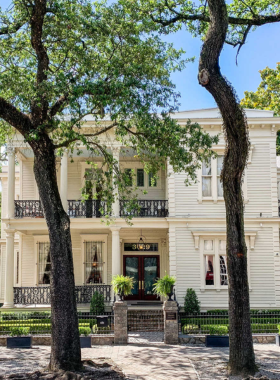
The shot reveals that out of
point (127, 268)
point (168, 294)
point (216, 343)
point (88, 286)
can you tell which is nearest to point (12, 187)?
point (88, 286)

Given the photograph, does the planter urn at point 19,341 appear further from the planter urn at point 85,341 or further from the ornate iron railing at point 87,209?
the ornate iron railing at point 87,209

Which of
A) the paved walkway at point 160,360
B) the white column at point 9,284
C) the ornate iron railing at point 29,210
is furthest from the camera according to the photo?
the ornate iron railing at point 29,210

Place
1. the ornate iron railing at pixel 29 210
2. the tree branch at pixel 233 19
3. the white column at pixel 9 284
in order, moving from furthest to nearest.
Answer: the ornate iron railing at pixel 29 210
the white column at pixel 9 284
the tree branch at pixel 233 19

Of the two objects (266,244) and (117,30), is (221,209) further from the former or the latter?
(117,30)

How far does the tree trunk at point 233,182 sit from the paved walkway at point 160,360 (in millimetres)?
682

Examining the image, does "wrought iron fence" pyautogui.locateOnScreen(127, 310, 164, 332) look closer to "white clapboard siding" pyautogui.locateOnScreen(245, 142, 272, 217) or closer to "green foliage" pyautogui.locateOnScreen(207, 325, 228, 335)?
"green foliage" pyautogui.locateOnScreen(207, 325, 228, 335)

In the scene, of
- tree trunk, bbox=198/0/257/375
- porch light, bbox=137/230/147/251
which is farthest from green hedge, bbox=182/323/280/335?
porch light, bbox=137/230/147/251

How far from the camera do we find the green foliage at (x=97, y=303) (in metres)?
19.0

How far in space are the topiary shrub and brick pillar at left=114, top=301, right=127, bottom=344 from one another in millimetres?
5217

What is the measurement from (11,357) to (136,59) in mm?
8784

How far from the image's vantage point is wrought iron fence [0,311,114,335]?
1519cm

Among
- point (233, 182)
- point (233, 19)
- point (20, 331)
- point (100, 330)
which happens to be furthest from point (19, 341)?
point (233, 19)

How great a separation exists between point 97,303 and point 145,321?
85.1 inches

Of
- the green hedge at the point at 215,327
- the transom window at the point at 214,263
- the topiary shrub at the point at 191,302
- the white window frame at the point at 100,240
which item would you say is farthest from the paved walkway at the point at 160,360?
the white window frame at the point at 100,240
